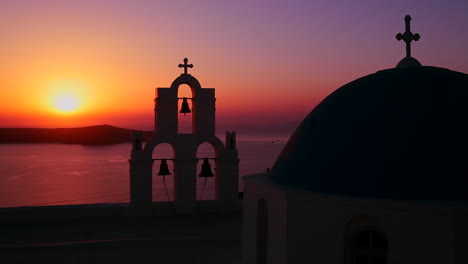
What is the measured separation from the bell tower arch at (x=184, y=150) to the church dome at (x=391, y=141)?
17.4ft

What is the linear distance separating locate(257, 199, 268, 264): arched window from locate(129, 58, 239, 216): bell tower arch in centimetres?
525

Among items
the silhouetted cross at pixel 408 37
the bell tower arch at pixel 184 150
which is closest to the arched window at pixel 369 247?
the silhouetted cross at pixel 408 37

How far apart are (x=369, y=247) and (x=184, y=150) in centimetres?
703

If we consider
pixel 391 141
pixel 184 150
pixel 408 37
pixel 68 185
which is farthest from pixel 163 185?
pixel 391 141

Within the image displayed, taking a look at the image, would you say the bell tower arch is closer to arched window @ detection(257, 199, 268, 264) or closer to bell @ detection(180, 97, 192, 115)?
bell @ detection(180, 97, 192, 115)

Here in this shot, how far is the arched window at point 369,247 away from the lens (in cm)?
533

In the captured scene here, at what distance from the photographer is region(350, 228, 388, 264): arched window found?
533 centimetres

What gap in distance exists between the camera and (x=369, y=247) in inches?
212

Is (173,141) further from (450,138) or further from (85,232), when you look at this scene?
(450,138)

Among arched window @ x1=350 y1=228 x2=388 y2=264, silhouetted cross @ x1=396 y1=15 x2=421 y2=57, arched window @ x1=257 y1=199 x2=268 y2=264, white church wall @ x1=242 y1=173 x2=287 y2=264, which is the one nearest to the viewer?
arched window @ x1=350 y1=228 x2=388 y2=264

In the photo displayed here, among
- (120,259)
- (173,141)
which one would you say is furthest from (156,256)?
(173,141)

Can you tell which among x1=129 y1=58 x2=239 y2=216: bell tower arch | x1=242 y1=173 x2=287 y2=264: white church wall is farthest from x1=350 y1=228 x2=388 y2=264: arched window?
x1=129 y1=58 x2=239 y2=216: bell tower arch

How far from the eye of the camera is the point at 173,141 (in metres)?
11.7

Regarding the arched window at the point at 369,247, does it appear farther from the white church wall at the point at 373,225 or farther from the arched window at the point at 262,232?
the arched window at the point at 262,232
